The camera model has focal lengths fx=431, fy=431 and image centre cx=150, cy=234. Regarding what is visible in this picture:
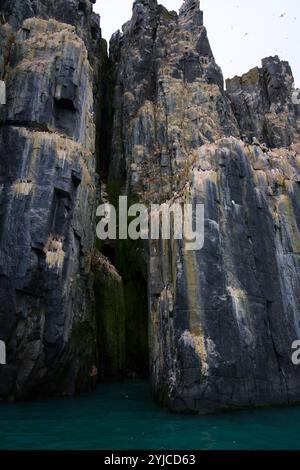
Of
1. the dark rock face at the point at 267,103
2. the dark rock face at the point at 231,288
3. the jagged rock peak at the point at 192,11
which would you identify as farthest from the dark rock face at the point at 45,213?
the dark rock face at the point at 267,103

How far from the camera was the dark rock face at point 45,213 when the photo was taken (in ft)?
75.4

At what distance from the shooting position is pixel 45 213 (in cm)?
2402

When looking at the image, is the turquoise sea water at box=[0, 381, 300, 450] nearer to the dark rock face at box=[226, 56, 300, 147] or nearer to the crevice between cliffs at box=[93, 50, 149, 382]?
the crevice between cliffs at box=[93, 50, 149, 382]

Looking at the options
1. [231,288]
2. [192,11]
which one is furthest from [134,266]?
[192,11]

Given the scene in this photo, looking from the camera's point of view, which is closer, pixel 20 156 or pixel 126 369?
pixel 20 156

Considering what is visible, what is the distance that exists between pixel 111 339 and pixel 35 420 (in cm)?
1520

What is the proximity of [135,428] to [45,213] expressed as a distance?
12631mm

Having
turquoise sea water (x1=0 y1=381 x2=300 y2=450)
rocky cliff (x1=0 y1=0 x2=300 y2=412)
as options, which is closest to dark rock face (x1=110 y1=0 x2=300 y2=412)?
rocky cliff (x1=0 y1=0 x2=300 y2=412)

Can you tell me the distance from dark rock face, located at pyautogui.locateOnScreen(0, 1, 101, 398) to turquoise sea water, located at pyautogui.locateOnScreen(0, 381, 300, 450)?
3345mm

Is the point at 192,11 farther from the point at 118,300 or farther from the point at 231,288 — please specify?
the point at 231,288

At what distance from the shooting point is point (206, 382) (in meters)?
18.3

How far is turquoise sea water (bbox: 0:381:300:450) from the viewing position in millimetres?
13930
